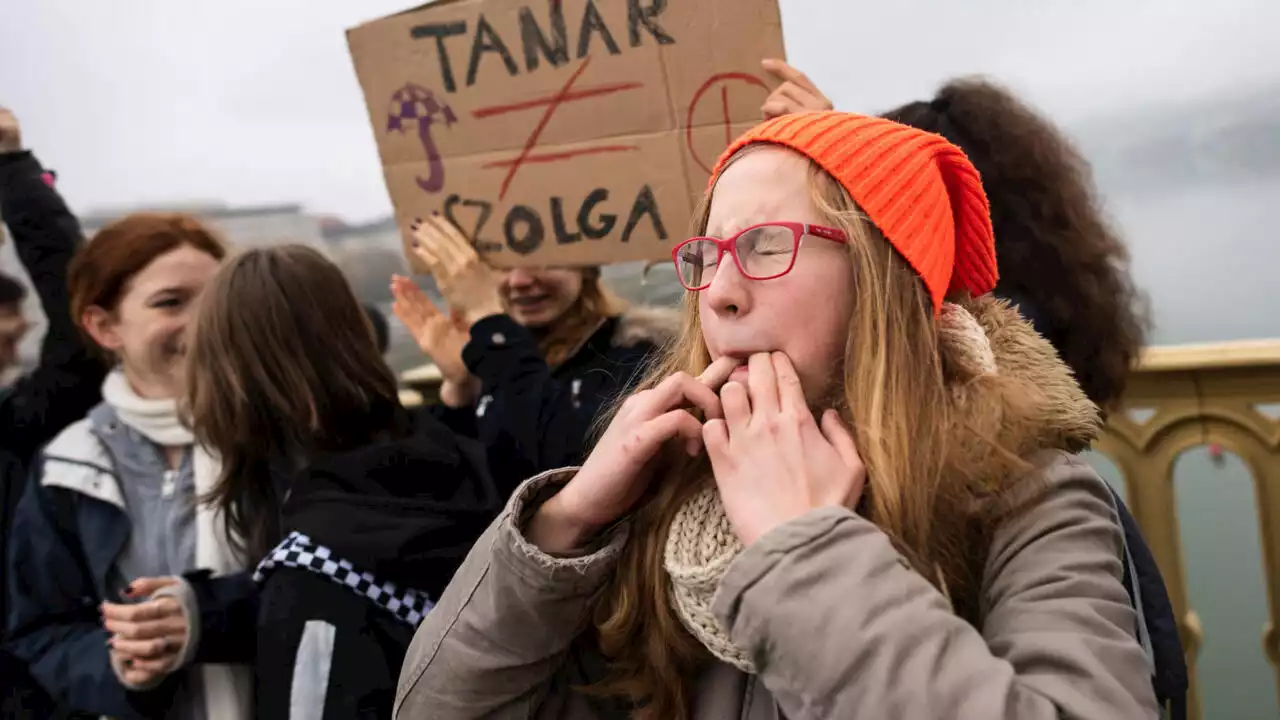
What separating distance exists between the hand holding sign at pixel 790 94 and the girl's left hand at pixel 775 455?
58cm

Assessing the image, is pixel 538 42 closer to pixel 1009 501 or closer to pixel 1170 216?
pixel 1009 501

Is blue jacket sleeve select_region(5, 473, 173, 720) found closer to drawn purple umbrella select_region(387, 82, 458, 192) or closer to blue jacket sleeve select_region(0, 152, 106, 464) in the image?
blue jacket sleeve select_region(0, 152, 106, 464)

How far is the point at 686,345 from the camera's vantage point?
824 millimetres

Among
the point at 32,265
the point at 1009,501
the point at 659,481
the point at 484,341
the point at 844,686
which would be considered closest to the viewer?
the point at 844,686

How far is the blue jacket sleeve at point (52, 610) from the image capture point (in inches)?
54.1

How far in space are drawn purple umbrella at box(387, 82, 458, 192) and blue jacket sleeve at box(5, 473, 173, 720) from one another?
791 mm

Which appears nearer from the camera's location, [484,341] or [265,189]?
[484,341]

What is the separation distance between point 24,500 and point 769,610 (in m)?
1.42

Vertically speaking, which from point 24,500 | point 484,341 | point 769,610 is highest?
point 769,610

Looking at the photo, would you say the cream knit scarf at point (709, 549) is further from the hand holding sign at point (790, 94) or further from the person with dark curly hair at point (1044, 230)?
the person with dark curly hair at point (1044, 230)

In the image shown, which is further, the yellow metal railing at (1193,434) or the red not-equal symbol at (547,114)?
the yellow metal railing at (1193,434)

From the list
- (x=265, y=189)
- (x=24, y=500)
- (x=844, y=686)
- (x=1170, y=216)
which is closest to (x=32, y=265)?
(x=24, y=500)

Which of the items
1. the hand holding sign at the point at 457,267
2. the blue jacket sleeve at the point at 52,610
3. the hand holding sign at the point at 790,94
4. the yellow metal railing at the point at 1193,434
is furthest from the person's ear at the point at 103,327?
the yellow metal railing at the point at 1193,434

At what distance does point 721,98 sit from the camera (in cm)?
122
